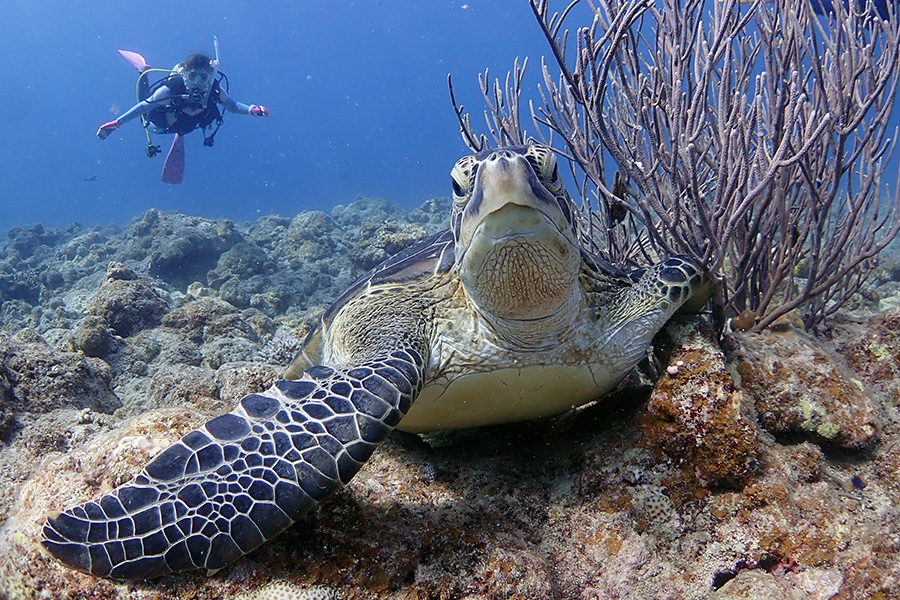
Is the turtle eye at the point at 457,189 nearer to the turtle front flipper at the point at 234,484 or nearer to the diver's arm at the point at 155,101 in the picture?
the turtle front flipper at the point at 234,484

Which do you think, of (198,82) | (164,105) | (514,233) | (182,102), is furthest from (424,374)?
(164,105)

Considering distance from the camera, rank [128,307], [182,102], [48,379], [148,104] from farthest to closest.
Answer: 1. [182,102]
2. [148,104]
3. [128,307]
4. [48,379]

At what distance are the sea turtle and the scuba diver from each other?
977 centimetres

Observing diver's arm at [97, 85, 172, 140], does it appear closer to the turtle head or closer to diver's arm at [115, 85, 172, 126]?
diver's arm at [115, 85, 172, 126]

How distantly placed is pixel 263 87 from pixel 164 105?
123 m

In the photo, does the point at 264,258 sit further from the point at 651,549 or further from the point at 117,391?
the point at 651,549

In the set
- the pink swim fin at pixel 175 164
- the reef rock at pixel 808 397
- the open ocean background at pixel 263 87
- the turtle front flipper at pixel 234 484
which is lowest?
the reef rock at pixel 808 397

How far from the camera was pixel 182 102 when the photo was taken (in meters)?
10.7

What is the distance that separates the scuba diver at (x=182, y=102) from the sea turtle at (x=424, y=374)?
9774mm

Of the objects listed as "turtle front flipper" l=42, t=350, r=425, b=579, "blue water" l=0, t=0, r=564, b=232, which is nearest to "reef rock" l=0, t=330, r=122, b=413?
"turtle front flipper" l=42, t=350, r=425, b=579

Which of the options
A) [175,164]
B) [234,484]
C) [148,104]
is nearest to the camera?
[234,484]

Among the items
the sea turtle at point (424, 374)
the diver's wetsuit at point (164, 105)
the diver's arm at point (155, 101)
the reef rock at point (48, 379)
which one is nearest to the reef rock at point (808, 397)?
the sea turtle at point (424, 374)

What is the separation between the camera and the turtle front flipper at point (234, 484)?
118cm

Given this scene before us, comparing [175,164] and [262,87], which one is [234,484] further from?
[262,87]
